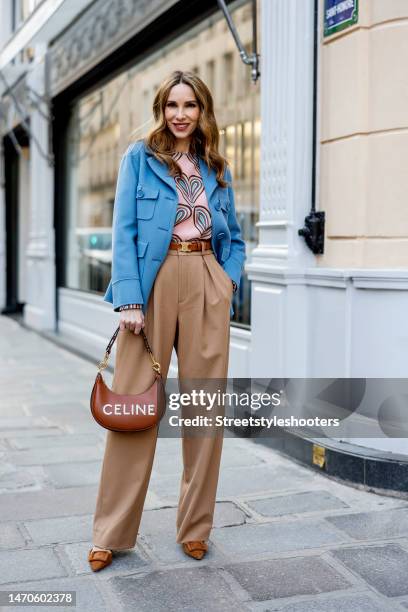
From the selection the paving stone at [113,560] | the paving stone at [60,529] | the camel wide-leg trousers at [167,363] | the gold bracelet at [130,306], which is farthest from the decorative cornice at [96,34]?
the paving stone at [113,560]

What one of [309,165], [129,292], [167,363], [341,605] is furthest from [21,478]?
[309,165]

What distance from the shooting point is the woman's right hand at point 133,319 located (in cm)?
311

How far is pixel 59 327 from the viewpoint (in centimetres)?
1119

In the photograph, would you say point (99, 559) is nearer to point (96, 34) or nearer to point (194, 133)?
point (194, 133)

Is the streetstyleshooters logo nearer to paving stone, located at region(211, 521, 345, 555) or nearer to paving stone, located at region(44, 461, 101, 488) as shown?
paving stone, located at region(211, 521, 345, 555)

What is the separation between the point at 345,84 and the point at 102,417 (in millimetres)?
2514

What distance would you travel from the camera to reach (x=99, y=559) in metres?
3.17

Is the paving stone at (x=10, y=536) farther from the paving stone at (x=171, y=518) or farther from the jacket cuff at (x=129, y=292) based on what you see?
the jacket cuff at (x=129, y=292)

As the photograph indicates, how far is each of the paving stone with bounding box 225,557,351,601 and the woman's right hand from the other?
1059 mm

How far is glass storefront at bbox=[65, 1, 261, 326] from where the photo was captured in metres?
6.48

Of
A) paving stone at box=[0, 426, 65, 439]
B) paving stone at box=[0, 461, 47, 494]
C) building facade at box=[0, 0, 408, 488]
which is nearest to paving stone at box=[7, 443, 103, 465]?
paving stone at box=[0, 461, 47, 494]

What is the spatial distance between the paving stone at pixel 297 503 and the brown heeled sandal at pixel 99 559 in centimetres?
Answer: 96

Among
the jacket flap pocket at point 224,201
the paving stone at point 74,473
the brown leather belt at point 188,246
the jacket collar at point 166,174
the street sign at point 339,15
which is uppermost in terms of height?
the street sign at point 339,15

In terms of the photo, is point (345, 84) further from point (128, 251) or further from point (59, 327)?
point (59, 327)
